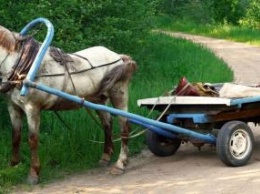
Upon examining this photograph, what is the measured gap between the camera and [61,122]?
7477 mm

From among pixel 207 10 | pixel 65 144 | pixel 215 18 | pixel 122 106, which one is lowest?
pixel 65 144

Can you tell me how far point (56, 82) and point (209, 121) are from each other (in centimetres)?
177

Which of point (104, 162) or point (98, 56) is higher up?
point (98, 56)

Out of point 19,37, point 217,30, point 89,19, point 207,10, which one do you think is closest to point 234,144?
point 19,37

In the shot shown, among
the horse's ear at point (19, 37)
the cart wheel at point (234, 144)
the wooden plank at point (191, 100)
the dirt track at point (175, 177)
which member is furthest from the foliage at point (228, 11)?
the horse's ear at point (19, 37)

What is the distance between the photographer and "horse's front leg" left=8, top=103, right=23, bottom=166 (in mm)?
6188

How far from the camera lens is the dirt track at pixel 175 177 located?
5.58m

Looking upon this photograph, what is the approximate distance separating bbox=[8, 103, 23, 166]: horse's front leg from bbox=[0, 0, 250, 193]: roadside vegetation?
0.11m

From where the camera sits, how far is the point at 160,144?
7086 millimetres

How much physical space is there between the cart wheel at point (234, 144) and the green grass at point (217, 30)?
16655 mm

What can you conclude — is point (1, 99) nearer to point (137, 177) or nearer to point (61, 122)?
point (61, 122)

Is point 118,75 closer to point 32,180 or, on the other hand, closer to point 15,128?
point 15,128

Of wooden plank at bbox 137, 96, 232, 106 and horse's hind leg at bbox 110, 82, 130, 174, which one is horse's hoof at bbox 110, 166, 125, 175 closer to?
horse's hind leg at bbox 110, 82, 130, 174

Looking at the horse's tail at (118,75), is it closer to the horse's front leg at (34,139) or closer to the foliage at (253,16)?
the horse's front leg at (34,139)
